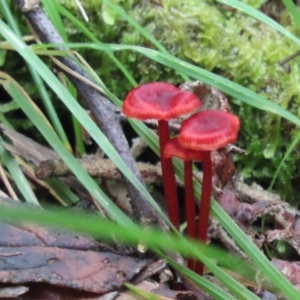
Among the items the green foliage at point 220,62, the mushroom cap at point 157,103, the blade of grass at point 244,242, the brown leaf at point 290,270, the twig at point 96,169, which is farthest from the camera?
the green foliage at point 220,62

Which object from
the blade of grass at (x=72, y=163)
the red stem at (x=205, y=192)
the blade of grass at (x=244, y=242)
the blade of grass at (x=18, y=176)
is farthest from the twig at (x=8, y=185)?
the red stem at (x=205, y=192)

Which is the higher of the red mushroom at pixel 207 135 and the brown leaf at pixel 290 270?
the red mushroom at pixel 207 135

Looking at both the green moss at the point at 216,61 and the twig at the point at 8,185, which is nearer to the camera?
the twig at the point at 8,185

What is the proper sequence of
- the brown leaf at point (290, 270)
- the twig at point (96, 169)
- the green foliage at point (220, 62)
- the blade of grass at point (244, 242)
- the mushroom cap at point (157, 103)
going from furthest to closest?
the green foliage at point (220, 62)
the twig at point (96, 169)
the brown leaf at point (290, 270)
the mushroom cap at point (157, 103)
the blade of grass at point (244, 242)

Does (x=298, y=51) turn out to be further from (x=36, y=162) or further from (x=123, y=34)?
(x=36, y=162)

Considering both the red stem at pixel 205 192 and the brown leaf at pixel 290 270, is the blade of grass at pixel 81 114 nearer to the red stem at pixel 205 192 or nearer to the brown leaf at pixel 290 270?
the red stem at pixel 205 192

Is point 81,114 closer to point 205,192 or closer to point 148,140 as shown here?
point 148,140

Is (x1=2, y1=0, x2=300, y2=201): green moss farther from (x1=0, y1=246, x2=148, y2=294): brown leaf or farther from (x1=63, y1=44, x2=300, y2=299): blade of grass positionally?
(x1=0, y1=246, x2=148, y2=294): brown leaf

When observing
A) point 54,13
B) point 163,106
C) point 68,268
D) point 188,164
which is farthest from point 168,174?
point 54,13
